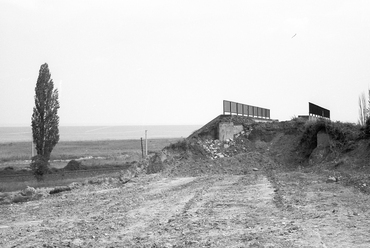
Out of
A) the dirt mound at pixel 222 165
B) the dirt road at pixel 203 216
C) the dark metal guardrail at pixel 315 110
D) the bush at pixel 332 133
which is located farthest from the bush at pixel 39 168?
the dark metal guardrail at pixel 315 110

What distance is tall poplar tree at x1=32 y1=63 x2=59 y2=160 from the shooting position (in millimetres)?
38375

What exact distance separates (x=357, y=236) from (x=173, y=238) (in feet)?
13.7

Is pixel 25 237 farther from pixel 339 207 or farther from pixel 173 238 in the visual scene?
pixel 339 207

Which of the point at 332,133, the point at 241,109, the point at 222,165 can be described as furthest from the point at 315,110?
the point at 222,165

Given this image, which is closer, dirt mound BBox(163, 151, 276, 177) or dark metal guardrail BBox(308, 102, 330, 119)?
dirt mound BBox(163, 151, 276, 177)

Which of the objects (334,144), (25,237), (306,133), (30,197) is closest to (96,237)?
(25,237)

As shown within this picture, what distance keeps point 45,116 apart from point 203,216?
29.6 m

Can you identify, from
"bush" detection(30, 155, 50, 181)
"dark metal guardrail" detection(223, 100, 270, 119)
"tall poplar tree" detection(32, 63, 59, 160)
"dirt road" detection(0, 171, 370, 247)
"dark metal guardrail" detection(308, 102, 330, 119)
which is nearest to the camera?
"dirt road" detection(0, 171, 370, 247)

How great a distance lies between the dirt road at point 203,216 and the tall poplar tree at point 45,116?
19.8 m

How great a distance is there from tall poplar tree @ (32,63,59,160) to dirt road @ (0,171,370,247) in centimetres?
1983

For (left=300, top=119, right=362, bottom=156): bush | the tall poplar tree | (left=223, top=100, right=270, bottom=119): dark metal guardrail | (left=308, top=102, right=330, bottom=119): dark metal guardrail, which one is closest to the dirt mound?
(left=300, top=119, right=362, bottom=156): bush

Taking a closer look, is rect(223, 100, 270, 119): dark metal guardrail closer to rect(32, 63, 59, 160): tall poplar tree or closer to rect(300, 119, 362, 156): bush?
rect(300, 119, 362, 156): bush

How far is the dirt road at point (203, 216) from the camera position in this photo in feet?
32.9

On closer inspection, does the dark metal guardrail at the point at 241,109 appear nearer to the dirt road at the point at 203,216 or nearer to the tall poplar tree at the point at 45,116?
the dirt road at the point at 203,216
